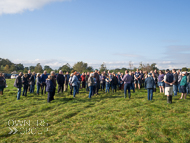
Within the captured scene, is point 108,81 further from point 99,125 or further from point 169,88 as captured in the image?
point 99,125

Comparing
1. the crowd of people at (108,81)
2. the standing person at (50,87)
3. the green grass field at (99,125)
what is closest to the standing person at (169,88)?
the crowd of people at (108,81)

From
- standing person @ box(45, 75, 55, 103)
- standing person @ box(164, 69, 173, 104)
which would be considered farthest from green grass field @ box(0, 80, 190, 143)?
standing person @ box(45, 75, 55, 103)

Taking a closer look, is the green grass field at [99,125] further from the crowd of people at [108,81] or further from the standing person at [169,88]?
the crowd of people at [108,81]

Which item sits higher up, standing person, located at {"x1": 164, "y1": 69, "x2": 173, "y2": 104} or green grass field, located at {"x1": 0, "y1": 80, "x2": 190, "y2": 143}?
standing person, located at {"x1": 164, "y1": 69, "x2": 173, "y2": 104}

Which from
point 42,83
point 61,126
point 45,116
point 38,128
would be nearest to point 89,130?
point 61,126

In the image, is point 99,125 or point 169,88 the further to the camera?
point 169,88

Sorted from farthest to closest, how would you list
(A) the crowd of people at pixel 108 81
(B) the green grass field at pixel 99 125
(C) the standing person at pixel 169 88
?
(A) the crowd of people at pixel 108 81 < (C) the standing person at pixel 169 88 < (B) the green grass field at pixel 99 125

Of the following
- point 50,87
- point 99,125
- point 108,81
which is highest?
point 108,81

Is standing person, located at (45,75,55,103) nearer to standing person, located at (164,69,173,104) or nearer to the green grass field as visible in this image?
the green grass field

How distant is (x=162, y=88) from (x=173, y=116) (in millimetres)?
7070

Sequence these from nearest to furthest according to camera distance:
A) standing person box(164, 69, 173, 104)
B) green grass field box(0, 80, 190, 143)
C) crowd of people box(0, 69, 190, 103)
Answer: green grass field box(0, 80, 190, 143) → standing person box(164, 69, 173, 104) → crowd of people box(0, 69, 190, 103)

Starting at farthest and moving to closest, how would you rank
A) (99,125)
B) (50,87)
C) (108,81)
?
(108,81) → (50,87) → (99,125)

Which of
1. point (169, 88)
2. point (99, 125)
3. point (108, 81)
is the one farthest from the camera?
point (108, 81)

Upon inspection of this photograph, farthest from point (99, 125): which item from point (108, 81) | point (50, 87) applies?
point (108, 81)
